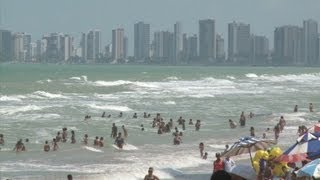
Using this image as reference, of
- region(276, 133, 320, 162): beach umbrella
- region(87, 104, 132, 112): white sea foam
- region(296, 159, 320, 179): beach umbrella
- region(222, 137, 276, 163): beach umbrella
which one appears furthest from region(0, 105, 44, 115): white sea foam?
region(296, 159, 320, 179): beach umbrella

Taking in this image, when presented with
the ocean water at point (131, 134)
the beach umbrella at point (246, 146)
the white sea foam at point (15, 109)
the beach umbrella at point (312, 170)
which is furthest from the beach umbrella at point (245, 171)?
the white sea foam at point (15, 109)

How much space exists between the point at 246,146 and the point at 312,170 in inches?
140

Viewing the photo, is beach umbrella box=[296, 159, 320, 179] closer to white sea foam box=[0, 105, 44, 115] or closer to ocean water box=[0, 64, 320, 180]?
ocean water box=[0, 64, 320, 180]

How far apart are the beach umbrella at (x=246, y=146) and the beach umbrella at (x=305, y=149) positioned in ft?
5.30

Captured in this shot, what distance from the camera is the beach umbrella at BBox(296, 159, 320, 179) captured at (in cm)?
1316

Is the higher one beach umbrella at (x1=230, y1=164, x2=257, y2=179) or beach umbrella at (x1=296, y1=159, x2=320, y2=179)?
beach umbrella at (x1=296, y1=159, x2=320, y2=179)

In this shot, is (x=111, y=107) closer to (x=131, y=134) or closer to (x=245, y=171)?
(x=131, y=134)

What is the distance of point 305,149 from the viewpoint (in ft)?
48.3

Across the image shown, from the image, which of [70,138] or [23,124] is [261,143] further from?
[23,124]

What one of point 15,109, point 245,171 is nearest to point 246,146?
point 245,171

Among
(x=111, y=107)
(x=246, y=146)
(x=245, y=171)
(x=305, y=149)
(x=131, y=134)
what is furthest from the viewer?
(x=111, y=107)

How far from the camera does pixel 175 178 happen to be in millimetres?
18359

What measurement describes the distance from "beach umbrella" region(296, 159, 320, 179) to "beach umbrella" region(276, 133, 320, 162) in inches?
41.7

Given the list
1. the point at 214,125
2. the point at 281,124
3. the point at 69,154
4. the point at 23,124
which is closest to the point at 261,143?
the point at 69,154
